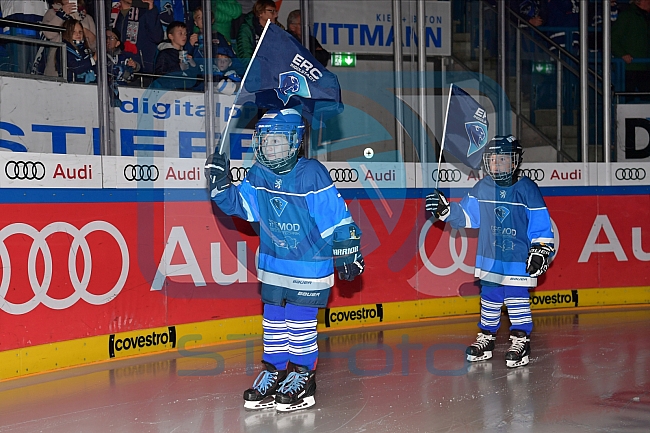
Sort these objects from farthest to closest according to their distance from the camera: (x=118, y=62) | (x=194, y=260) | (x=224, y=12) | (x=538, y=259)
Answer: (x=224, y=12) < (x=118, y=62) < (x=194, y=260) < (x=538, y=259)

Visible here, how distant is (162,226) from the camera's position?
706cm

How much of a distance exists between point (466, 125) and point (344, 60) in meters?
3.80

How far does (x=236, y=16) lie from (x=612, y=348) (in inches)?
197

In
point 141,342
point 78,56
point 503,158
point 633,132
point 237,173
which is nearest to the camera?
point 503,158

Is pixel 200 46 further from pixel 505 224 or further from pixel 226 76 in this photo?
pixel 505 224

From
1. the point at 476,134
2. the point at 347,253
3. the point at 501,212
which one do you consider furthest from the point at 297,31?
the point at 347,253

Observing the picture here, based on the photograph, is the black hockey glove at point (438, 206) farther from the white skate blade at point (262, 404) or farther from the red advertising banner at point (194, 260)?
the white skate blade at point (262, 404)

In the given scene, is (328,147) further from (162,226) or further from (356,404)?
(356,404)

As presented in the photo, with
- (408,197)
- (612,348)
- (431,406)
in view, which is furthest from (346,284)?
(431,406)

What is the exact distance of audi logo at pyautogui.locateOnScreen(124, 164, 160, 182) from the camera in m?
6.83

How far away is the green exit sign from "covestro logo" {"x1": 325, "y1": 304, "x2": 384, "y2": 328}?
3.28m

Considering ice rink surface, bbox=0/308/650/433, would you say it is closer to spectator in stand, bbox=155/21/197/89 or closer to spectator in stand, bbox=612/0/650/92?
spectator in stand, bbox=155/21/197/89

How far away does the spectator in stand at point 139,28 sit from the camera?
8062 mm

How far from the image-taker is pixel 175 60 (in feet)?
26.4
